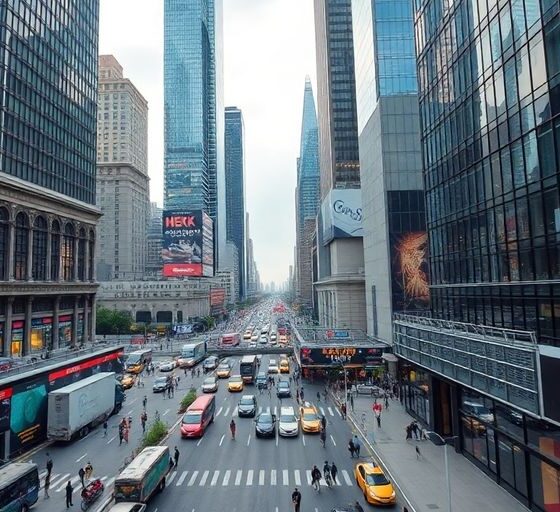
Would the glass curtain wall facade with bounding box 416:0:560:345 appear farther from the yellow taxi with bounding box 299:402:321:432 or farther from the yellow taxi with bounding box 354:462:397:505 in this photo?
the yellow taxi with bounding box 299:402:321:432

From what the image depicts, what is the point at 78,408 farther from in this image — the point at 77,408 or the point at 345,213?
the point at 345,213

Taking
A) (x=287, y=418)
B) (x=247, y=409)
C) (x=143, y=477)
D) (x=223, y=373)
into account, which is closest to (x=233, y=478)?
(x=143, y=477)

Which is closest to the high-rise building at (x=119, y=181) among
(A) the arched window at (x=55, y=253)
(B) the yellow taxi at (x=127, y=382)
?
(A) the arched window at (x=55, y=253)

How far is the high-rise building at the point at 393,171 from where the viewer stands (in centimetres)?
5788

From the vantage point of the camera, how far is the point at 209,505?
70.5 feet

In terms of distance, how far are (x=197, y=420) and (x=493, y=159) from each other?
27318mm

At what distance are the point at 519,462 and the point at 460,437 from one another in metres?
7.82

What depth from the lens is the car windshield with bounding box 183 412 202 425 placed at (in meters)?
33.2

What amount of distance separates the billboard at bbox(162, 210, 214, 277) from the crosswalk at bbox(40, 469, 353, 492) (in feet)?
249

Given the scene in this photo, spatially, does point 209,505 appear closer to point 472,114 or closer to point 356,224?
point 472,114

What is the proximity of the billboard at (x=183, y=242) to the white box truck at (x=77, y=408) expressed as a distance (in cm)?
6477

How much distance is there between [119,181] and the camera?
164m

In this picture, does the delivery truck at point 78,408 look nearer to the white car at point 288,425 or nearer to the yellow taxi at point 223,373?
the white car at point 288,425

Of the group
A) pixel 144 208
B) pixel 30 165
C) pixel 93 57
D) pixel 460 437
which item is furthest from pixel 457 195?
pixel 144 208
